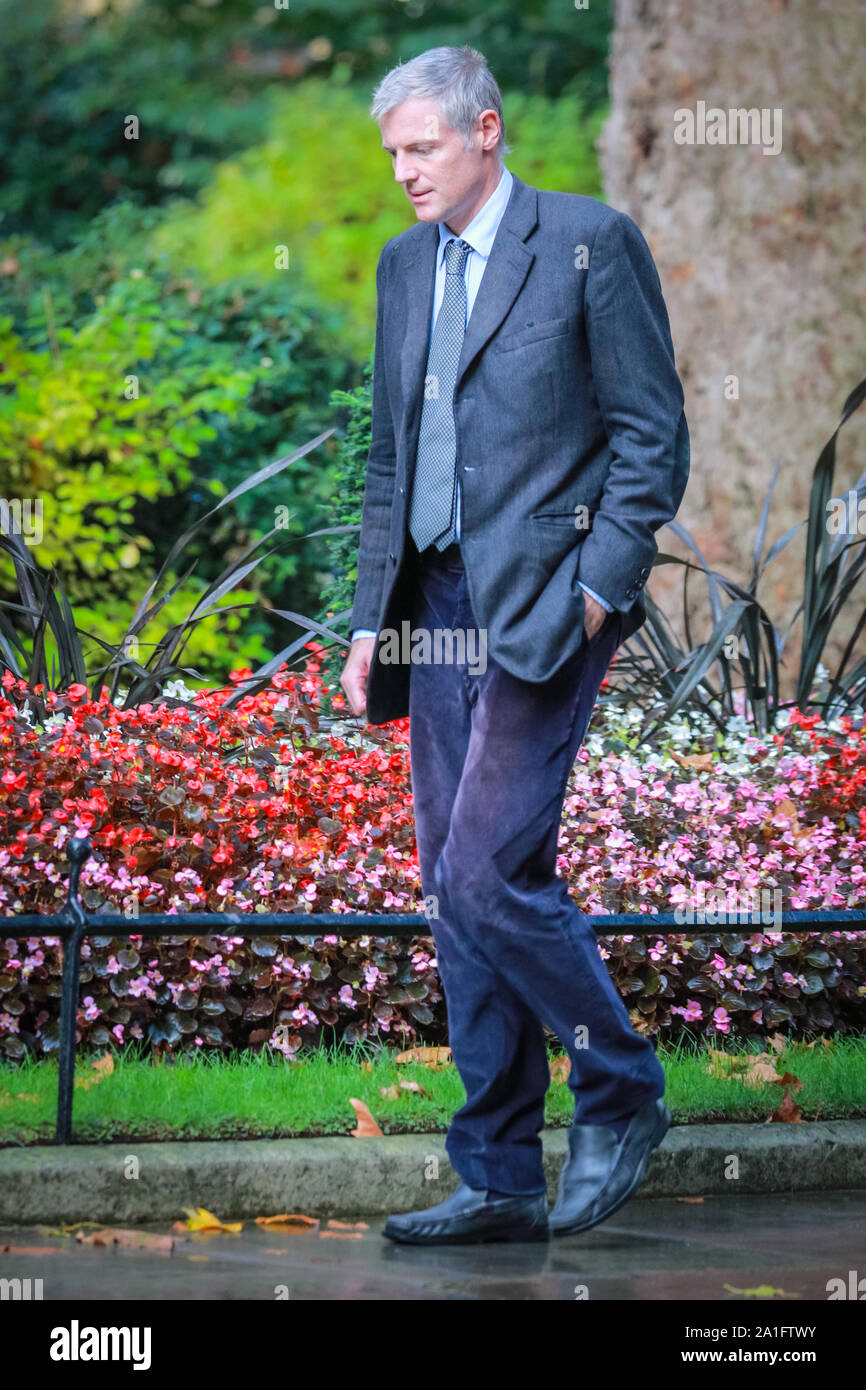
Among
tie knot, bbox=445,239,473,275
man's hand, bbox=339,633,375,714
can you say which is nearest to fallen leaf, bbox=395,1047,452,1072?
man's hand, bbox=339,633,375,714

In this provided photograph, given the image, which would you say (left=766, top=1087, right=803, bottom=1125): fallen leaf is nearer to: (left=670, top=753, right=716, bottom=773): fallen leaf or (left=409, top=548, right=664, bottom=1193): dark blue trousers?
(left=409, top=548, right=664, bottom=1193): dark blue trousers

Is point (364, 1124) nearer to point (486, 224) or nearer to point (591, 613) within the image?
point (591, 613)

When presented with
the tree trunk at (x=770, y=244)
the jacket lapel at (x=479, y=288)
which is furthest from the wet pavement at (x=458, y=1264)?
the tree trunk at (x=770, y=244)

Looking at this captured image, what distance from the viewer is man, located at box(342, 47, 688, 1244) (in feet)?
11.1

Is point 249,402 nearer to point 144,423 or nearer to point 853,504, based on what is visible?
point 144,423

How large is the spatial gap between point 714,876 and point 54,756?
75.5 inches

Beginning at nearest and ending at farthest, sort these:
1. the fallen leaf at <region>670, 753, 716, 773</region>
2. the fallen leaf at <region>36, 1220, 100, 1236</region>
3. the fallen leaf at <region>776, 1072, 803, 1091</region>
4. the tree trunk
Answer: the fallen leaf at <region>36, 1220, 100, 1236</region>, the fallen leaf at <region>776, 1072, 803, 1091</region>, the fallen leaf at <region>670, 753, 716, 773</region>, the tree trunk

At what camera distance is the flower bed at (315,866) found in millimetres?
4570

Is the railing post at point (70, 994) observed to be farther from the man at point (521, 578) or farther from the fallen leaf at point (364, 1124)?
the man at point (521, 578)

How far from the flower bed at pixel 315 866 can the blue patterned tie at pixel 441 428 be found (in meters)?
0.99

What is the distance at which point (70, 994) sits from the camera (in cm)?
381

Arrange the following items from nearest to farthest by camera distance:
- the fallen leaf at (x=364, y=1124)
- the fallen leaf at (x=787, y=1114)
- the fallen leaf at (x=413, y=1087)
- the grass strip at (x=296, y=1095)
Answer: the grass strip at (x=296, y=1095)
the fallen leaf at (x=364, y=1124)
the fallen leaf at (x=413, y=1087)
the fallen leaf at (x=787, y=1114)

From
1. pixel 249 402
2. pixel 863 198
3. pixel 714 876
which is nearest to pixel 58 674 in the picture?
pixel 714 876

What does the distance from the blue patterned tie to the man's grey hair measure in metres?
0.28
